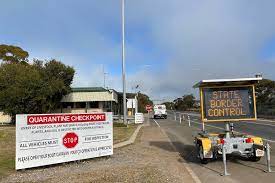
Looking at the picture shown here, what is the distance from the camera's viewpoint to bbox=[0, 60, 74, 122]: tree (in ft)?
156

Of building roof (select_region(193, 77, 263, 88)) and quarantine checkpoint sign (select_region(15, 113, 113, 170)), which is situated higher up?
building roof (select_region(193, 77, 263, 88))

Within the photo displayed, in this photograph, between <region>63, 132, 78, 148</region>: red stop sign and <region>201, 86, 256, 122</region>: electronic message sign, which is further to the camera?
<region>201, 86, 256, 122</region>: electronic message sign

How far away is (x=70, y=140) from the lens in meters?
12.3

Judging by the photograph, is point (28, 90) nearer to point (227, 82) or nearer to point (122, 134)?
point (122, 134)

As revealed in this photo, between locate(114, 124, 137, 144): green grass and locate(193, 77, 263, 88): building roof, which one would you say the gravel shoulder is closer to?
locate(193, 77, 263, 88): building roof

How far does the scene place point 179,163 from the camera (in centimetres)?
1271

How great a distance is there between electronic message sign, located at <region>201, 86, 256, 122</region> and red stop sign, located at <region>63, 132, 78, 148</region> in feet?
14.5

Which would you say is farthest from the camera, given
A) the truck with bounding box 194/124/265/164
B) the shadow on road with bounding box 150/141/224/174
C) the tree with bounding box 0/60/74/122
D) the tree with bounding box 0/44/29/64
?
the tree with bounding box 0/44/29/64

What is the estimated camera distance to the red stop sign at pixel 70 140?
478 inches

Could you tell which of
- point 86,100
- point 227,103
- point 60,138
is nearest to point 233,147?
point 227,103

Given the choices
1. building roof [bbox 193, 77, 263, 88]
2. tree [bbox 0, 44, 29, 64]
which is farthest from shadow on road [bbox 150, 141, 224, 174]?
tree [bbox 0, 44, 29, 64]

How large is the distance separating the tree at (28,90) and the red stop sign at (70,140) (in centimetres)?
3669

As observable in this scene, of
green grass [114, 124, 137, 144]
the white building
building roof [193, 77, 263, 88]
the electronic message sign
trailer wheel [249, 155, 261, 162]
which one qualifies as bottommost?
trailer wheel [249, 155, 261, 162]

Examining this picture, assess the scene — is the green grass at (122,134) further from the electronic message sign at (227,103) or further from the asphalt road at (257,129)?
the electronic message sign at (227,103)
